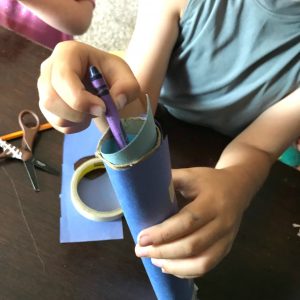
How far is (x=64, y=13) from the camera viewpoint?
0.80 m

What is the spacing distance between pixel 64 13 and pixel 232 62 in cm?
33

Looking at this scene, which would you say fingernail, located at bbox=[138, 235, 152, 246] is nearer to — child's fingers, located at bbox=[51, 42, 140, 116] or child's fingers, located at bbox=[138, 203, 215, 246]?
child's fingers, located at bbox=[138, 203, 215, 246]

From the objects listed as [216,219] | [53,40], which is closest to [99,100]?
[216,219]

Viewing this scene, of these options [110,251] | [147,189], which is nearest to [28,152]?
[110,251]

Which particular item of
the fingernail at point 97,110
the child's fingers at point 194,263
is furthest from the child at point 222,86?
the fingernail at point 97,110

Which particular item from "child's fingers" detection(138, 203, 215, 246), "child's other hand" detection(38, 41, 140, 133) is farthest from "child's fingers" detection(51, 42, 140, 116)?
"child's fingers" detection(138, 203, 215, 246)

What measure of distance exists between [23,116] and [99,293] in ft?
0.88

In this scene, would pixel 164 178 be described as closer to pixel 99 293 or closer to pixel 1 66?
pixel 99 293

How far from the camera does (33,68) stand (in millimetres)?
659

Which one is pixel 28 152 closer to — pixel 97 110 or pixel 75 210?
pixel 75 210

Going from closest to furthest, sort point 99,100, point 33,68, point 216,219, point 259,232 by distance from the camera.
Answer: point 99,100 → point 216,219 → point 259,232 → point 33,68

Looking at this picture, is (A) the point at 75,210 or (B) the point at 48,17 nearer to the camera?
(A) the point at 75,210

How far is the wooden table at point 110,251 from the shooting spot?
491mm

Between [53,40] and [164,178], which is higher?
[164,178]
